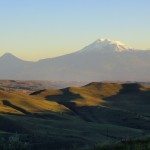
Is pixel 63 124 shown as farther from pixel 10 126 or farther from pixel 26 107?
pixel 26 107

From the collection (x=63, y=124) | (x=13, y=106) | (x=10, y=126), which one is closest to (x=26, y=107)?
(x=13, y=106)

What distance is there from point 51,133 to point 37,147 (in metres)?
31.8

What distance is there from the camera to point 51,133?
132 metres

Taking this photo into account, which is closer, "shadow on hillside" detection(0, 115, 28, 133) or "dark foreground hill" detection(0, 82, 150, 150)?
"dark foreground hill" detection(0, 82, 150, 150)

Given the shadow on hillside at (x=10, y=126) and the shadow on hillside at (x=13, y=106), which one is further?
the shadow on hillside at (x=13, y=106)

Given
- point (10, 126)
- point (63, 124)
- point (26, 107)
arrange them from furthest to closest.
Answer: point (26, 107), point (63, 124), point (10, 126)

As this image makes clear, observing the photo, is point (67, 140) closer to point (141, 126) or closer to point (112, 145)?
point (141, 126)

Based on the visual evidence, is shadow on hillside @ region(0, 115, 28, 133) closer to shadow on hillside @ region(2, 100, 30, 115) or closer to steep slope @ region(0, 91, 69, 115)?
steep slope @ region(0, 91, 69, 115)

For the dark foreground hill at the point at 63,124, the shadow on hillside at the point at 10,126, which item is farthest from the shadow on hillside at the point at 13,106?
the shadow on hillside at the point at 10,126

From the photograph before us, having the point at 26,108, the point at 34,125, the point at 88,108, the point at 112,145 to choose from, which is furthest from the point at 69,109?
the point at 112,145

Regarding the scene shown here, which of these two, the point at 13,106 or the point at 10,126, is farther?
the point at 13,106

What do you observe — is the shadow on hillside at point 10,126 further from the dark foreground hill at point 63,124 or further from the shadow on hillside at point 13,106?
the shadow on hillside at point 13,106

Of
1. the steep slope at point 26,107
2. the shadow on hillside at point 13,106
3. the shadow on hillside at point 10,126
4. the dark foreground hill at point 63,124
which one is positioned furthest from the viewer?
the shadow on hillside at point 13,106

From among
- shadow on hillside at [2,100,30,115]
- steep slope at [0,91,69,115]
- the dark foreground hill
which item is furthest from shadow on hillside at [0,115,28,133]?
shadow on hillside at [2,100,30,115]
